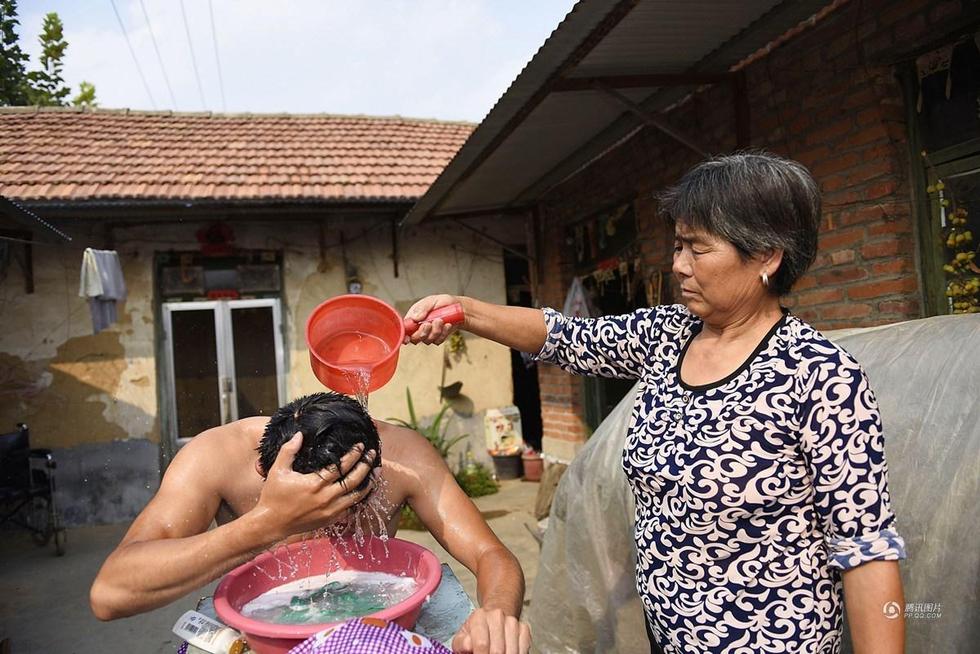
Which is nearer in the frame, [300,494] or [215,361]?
[300,494]

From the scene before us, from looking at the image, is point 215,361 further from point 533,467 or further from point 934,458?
point 934,458

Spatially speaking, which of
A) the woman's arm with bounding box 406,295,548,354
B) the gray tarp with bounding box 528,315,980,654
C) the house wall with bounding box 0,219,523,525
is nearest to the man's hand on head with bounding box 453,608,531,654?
the woman's arm with bounding box 406,295,548,354

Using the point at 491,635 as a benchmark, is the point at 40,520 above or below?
below

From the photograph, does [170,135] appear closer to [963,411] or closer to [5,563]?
[5,563]

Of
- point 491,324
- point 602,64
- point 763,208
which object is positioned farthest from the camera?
point 602,64

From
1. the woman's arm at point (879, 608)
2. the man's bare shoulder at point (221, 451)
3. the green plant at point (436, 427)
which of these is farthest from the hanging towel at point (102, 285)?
the woman's arm at point (879, 608)

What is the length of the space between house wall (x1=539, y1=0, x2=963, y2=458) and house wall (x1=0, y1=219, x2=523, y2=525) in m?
4.91

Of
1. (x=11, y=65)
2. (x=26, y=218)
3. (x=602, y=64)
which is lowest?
(x=26, y=218)

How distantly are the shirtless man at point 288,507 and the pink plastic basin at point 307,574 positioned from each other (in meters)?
0.08

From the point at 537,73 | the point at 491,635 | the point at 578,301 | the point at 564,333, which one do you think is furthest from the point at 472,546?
the point at 578,301

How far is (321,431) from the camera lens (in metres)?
1.41

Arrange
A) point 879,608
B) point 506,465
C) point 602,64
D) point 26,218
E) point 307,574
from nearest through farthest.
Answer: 1. point 879,608
2. point 307,574
3. point 602,64
4. point 26,218
5. point 506,465

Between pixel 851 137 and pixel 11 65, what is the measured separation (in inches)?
460

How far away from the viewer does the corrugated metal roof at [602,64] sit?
3.05 m
